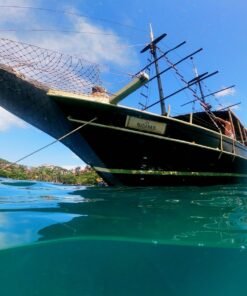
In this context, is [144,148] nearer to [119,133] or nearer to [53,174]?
[119,133]

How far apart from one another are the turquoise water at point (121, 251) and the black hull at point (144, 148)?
247cm

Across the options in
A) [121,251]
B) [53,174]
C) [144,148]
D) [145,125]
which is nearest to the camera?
[121,251]

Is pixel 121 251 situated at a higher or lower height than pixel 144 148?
lower

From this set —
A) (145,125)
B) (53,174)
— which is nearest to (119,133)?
(145,125)

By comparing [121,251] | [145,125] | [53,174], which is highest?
[145,125]

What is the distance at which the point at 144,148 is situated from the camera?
380 inches

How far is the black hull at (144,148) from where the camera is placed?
9008 mm

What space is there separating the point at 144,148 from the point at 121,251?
11.8ft

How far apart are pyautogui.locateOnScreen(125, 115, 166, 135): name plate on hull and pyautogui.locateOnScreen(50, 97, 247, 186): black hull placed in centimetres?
8

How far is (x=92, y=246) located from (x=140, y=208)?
1.37 metres

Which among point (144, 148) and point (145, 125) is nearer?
point (145, 125)

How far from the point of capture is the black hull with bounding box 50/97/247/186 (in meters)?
9.01

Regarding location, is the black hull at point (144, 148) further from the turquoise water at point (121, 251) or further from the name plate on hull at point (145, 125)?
the turquoise water at point (121, 251)

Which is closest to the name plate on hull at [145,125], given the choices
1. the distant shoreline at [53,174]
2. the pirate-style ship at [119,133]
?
the pirate-style ship at [119,133]
